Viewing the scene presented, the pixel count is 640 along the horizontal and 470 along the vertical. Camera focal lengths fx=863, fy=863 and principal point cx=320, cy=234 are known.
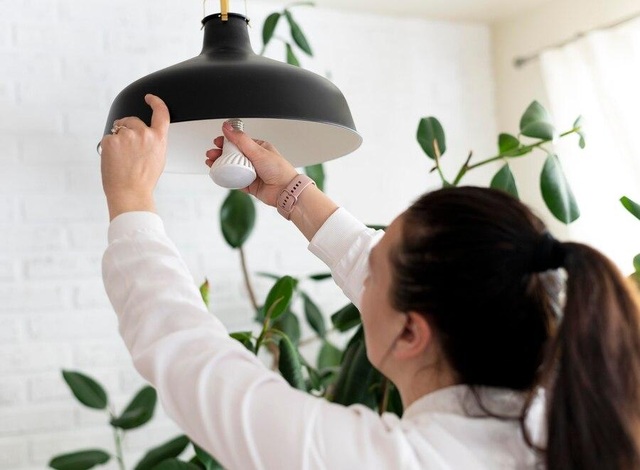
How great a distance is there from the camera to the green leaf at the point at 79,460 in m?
2.11

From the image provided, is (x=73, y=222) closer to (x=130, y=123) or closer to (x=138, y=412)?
(x=138, y=412)

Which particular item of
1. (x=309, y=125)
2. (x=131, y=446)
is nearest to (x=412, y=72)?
(x=131, y=446)

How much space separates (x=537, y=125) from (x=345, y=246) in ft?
2.67

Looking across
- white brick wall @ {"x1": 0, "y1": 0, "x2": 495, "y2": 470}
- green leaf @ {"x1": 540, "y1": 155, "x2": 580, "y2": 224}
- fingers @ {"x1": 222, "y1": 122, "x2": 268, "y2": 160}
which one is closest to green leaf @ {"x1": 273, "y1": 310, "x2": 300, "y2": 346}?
white brick wall @ {"x1": 0, "y1": 0, "x2": 495, "y2": 470}

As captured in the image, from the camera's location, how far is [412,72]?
3.00m

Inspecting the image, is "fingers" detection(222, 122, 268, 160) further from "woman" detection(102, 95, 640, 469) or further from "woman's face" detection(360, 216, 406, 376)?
"woman's face" detection(360, 216, 406, 376)

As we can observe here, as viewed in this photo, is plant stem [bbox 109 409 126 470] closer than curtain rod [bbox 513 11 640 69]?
Yes

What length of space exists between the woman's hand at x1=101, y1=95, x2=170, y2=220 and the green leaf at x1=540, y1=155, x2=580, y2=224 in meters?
1.11

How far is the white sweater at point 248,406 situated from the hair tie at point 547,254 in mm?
149

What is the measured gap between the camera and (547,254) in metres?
0.91

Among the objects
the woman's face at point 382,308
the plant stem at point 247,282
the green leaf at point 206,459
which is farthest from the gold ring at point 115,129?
the plant stem at point 247,282

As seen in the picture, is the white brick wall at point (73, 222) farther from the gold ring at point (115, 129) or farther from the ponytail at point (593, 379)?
the ponytail at point (593, 379)

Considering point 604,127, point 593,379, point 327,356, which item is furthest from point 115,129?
point 604,127

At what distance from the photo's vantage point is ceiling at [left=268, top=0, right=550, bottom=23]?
2854 mm
